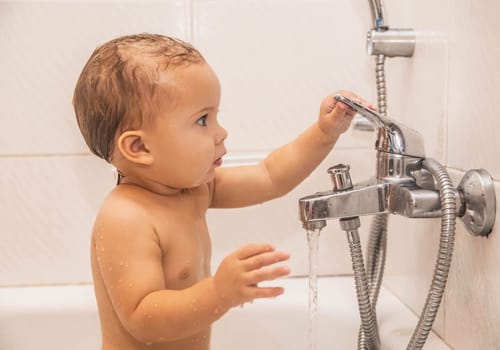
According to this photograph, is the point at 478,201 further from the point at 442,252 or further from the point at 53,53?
the point at 53,53

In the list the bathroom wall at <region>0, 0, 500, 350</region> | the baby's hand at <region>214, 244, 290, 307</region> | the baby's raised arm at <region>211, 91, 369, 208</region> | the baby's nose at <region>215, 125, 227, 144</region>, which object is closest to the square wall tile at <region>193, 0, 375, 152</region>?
the bathroom wall at <region>0, 0, 500, 350</region>

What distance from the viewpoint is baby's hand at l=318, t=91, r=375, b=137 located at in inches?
32.7

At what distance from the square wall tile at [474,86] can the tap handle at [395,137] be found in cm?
6

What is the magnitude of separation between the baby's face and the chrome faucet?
0.12 meters

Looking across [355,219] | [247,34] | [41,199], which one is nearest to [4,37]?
[41,199]

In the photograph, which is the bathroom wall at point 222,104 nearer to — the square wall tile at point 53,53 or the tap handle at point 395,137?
the square wall tile at point 53,53

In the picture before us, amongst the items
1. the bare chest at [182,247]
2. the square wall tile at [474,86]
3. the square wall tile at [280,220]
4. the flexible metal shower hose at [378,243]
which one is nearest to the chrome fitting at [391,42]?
the flexible metal shower hose at [378,243]

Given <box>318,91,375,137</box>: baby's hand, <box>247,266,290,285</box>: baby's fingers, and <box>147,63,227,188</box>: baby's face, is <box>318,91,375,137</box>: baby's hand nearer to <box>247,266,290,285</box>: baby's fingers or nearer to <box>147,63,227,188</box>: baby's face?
<box>147,63,227,188</box>: baby's face

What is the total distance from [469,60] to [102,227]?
0.46 m

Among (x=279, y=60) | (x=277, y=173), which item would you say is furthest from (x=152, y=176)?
(x=279, y=60)

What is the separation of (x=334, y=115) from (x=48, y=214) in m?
0.57

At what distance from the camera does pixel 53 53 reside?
112 centimetres

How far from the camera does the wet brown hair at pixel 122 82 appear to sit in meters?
0.73

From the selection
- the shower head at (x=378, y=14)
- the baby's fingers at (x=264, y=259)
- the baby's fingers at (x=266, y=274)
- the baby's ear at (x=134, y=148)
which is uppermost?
the shower head at (x=378, y=14)
